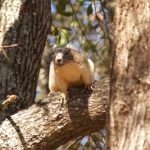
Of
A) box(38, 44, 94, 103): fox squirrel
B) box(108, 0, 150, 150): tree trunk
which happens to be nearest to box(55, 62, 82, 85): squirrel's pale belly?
box(38, 44, 94, 103): fox squirrel

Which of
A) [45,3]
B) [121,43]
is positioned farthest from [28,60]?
[121,43]

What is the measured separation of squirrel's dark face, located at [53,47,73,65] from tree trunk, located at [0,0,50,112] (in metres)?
0.16

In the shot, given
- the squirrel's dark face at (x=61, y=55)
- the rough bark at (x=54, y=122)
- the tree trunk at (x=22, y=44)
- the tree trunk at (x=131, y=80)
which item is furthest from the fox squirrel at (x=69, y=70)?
the tree trunk at (x=131, y=80)

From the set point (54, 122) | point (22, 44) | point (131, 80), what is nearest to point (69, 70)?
point (22, 44)

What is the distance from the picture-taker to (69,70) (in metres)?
4.91

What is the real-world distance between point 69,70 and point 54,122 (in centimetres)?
68

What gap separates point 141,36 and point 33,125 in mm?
1570

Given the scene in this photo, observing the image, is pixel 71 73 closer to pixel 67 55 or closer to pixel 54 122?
pixel 67 55

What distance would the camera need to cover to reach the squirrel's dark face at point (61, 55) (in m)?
4.77

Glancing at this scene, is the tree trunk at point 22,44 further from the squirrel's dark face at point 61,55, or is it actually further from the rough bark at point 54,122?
the rough bark at point 54,122

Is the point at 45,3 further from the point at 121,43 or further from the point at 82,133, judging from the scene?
the point at 121,43

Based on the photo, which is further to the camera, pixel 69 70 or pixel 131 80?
pixel 69 70

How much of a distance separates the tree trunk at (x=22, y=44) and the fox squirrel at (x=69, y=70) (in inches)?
6.9

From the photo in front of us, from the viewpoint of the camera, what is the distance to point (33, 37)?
4.96 m
